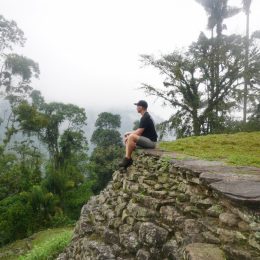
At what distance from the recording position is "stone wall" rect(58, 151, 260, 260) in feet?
11.0

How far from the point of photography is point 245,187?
3760mm

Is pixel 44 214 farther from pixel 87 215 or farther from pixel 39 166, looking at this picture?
pixel 87 215

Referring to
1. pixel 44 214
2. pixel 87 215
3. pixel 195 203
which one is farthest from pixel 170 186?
pixel 44 214

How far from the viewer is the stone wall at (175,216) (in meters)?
3.36

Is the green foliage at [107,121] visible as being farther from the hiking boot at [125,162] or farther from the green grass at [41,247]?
the hiking boot at [125,162]

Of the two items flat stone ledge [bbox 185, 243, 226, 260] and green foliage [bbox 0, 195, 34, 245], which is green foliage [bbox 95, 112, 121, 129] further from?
flat stone ledge [bbox 185, 243, 226, 260]

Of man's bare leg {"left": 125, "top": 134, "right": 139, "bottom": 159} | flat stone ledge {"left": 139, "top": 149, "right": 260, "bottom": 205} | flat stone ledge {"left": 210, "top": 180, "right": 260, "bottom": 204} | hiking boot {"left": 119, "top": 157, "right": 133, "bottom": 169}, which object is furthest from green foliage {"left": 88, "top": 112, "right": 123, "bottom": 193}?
flat stone ledge {"left": 210, "top": 180, "right": 260, "bottom": 204}

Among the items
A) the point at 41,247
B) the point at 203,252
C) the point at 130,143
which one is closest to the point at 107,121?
the point at 41,247

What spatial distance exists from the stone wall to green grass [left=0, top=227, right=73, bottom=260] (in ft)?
3.69

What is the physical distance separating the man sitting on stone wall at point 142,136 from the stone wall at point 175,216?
0.29 m

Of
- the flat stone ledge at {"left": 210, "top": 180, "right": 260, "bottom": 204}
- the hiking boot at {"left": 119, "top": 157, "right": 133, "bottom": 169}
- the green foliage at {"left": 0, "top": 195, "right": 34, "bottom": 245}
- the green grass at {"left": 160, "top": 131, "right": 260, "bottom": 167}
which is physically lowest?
the green foliage at {"left": 0, "top": 195, "right": 34, "bottom": 245}

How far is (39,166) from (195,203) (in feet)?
71.1


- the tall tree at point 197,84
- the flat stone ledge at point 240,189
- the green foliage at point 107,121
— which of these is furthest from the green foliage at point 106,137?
the flat stone ledge at point 240,189

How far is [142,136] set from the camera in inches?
285
